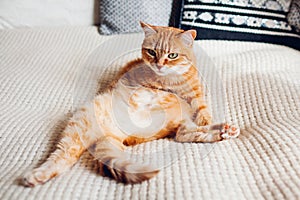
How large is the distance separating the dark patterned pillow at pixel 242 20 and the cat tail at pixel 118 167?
0.82 m

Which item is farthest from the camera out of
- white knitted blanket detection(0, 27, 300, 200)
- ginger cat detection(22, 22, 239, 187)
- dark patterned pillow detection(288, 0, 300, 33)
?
dark patterned pillow detection(288, 0, 300, 33)

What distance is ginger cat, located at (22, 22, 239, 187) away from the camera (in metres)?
0.92

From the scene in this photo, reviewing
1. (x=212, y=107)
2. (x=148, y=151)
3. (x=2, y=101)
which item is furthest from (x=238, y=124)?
(x=2, y=101)

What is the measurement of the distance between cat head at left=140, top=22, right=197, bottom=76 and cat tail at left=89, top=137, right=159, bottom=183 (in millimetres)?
246

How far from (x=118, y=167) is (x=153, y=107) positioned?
0.81 ft

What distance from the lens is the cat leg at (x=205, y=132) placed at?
940 mm

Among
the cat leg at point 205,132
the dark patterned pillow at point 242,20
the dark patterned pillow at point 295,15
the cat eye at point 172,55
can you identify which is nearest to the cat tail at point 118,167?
the cat leg at point 205,132

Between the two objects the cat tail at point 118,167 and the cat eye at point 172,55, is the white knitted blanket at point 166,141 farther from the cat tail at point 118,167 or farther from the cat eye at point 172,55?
the cat eye at point 172,55

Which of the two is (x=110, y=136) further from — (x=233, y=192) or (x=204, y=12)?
(x=204, y=12)

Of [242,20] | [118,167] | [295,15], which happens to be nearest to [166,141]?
[118,167]

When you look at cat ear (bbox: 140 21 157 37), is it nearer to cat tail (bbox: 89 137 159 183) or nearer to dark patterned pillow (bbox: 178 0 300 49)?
cat tail (bbox: 89 137 159 183)

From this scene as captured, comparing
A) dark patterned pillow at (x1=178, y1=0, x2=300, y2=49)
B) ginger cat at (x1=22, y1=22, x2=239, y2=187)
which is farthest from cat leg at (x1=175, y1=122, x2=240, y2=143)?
dark patterned pillow at (x1=178, y1=0, x2=300, y2=49)

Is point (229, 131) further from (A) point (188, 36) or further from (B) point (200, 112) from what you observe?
(A) point (188, 36)

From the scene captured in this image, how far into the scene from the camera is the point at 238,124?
1050mm
